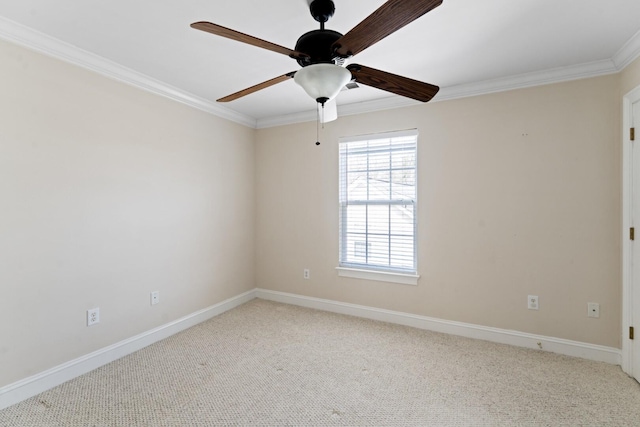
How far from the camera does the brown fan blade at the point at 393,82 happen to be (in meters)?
1.62

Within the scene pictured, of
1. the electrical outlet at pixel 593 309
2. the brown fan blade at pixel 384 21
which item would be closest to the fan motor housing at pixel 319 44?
the brown fan blade at pixel 384 21

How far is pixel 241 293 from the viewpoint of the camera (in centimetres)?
397

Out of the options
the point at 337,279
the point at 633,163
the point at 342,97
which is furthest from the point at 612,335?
the point at 342,97

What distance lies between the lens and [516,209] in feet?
9.10

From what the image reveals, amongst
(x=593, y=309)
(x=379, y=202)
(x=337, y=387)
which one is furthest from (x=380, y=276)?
(x=593, y=309)

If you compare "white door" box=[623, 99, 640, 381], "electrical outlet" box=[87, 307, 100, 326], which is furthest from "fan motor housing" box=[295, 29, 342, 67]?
"electrical outlet" box=[87, 307, 100, 326]

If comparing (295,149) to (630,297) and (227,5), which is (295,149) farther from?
(630,297)

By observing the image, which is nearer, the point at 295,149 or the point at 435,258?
the point at 435,258

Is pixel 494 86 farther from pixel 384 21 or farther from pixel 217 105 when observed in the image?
pixel 217 105

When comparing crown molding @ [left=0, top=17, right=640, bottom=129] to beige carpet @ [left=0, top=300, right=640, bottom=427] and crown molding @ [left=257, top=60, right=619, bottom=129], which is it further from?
beige carpet @ [left=0, top=300, right=640, bottom=427]

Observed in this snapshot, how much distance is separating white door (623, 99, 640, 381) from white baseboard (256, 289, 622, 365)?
0.70ft

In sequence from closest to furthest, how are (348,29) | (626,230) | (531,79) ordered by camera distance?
(348,29) → (626,230) → (531,79)

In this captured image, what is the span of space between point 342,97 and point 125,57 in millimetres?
1970

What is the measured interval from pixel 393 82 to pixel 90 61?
2296 mm
